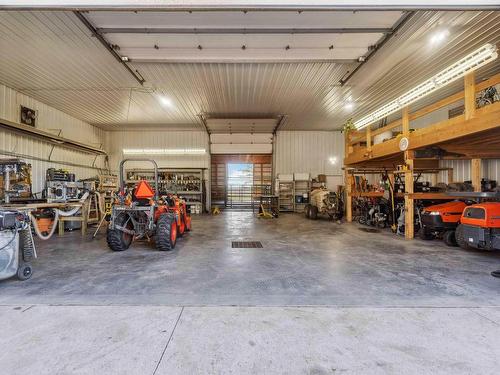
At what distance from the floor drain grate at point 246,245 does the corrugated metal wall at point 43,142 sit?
23.7ft

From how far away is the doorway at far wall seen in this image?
13.1 m

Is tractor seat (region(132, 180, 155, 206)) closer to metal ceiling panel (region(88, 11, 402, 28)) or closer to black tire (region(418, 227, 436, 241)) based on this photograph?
metal ceiling panel (region(88, 11, 402, 28))

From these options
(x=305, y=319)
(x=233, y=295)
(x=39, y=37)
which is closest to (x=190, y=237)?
(x=233, y=295)

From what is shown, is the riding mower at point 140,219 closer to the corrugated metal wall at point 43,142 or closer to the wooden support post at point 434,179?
the corrugated metal wall at point 43,142

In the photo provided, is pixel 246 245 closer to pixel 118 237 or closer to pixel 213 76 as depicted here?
pixel 118 237

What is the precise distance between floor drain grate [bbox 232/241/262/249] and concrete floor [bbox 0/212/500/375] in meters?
0.72

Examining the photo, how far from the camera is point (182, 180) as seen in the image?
12.2m

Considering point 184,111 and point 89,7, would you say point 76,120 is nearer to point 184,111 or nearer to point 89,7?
point 184,111

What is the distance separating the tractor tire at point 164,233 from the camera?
4375mm

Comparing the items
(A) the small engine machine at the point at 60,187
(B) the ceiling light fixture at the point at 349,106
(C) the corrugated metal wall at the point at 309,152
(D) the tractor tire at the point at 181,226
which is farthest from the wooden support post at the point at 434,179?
(A) the small engine machine at the point at 60,187

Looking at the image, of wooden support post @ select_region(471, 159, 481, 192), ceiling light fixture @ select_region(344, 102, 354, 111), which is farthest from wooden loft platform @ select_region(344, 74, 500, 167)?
ceiling light fixture @ select_region(344, 102, 354, 111)

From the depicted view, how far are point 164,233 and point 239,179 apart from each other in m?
9.33

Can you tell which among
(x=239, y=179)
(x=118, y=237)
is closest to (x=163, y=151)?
(x=239, y=179)

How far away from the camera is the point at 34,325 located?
6.72 ft
